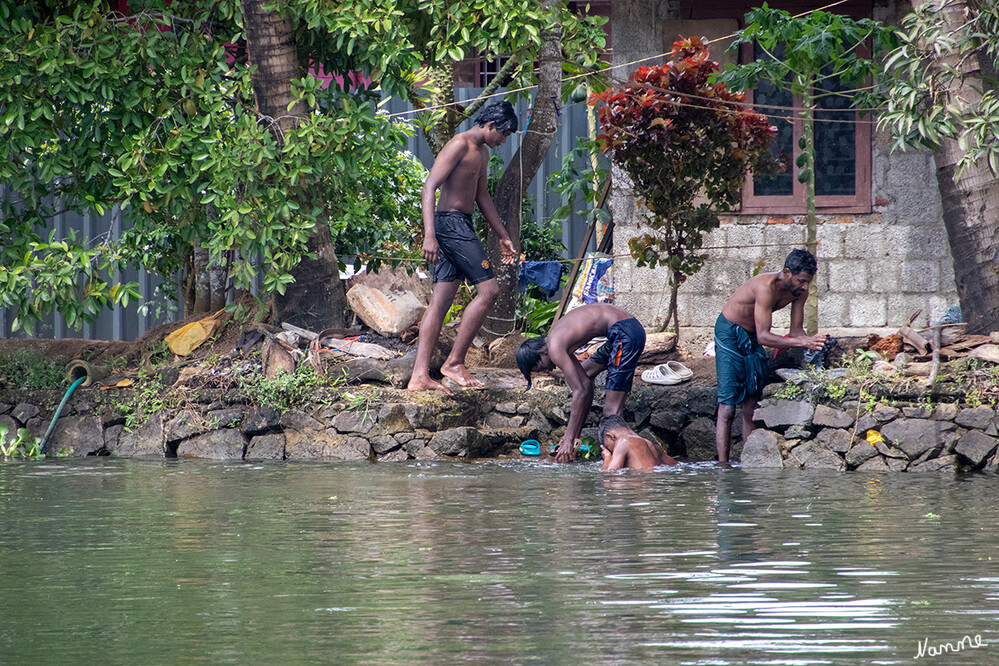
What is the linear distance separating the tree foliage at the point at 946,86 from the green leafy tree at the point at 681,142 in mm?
1435

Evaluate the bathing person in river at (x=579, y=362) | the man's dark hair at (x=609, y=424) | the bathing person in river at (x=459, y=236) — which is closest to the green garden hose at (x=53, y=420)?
the bathing person in river at (x=459, y=236)

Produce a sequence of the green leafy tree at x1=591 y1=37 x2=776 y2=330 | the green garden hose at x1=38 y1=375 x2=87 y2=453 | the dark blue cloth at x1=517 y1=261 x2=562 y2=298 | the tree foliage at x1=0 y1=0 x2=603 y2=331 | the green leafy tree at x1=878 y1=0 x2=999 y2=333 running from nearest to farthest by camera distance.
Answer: the green leafy tree at x1=878 y1=0 x2=999 y2=333 < the tree foliage at x1=0 y1=0 x2=603 y2=331 < the green leafy tree at x1=591 y1=37 x2=776 y2=330 < the green garden hose at x1=38 y1=375 x2=87 y2=453 < the dark blue cloth at x1=517 y1=261 x2=562 y2=298

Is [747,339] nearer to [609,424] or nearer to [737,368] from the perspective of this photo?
[737,368]

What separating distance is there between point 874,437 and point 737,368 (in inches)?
44.3

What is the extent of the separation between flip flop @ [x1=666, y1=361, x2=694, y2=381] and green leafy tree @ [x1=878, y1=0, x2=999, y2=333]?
231 cm

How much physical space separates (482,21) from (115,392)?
4539mm

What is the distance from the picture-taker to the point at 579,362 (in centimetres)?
1019

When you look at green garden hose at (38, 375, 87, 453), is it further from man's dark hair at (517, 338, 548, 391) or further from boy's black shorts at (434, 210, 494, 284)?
man's dark hair at (517, 338, 548, 391)

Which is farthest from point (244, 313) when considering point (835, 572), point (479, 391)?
point (835, 572)

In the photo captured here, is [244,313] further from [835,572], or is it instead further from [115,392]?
[835,572]

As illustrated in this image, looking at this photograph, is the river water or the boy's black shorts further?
the boy's black shorts

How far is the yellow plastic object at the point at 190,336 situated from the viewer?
1182 centimetres

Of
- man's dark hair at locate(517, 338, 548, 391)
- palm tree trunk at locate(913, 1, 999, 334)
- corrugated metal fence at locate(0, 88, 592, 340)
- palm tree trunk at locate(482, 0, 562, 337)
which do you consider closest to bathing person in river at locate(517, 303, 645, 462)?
man's dark hair at locate(517, 338, 548, 391)

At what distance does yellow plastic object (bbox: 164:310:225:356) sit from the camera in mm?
11820
